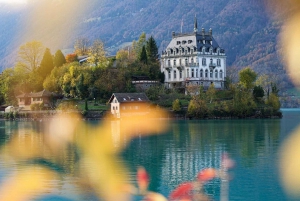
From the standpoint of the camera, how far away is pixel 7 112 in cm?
7756

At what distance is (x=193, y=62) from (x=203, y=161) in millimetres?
51272

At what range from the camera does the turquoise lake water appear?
18812 mm

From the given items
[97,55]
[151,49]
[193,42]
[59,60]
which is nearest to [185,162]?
[193,42]

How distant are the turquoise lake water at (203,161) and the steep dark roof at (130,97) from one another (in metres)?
25.0

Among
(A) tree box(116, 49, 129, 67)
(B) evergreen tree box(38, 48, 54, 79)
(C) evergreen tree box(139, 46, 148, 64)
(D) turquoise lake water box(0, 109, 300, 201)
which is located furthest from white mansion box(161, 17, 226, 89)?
(D) turquoise lake water box(0, 109, 300, 201)

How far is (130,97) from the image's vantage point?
68.9 m

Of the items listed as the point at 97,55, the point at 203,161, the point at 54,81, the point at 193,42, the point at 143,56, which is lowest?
the point at 203,161

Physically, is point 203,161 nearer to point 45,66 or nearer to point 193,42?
point 193,42

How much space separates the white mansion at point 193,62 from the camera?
76812 millimetres

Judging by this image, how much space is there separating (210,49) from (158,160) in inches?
2098

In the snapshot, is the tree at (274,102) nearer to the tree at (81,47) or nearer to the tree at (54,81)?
the tree at (54,81)

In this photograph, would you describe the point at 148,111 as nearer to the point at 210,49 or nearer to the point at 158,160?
the point at 210,49

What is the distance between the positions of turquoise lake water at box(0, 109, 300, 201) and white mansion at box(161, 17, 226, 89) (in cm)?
3338

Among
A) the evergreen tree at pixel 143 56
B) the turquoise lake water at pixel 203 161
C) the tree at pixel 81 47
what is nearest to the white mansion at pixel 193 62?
the evergreen tree at pixel 143 56
